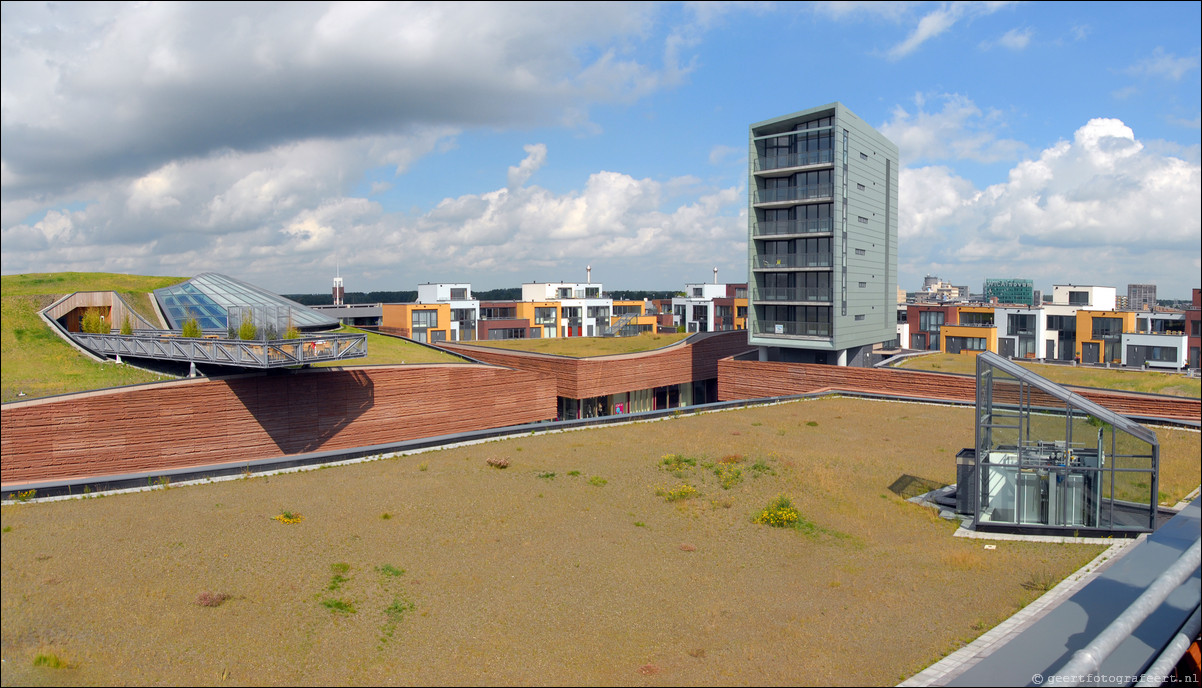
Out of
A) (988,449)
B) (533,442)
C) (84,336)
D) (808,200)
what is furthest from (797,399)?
(84,336)

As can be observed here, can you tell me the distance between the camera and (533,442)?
20.5 metres

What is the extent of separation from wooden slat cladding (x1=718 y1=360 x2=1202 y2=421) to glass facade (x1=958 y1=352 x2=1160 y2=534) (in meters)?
14.9

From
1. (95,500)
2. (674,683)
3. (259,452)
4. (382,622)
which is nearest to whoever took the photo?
(674,683)

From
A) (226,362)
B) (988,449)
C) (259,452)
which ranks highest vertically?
(226,362)

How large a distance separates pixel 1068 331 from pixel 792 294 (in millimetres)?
37613

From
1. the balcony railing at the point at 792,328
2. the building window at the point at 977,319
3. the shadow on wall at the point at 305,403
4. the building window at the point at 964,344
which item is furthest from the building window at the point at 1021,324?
Result: the shadow on wall at the point at 305,403

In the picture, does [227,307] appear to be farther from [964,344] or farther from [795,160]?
[964,344]

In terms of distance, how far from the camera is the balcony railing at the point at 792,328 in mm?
34438

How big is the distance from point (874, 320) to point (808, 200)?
892 cm

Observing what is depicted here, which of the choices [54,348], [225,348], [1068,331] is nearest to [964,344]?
[1068,331]

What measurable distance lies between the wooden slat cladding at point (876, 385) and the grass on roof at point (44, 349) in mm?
26840

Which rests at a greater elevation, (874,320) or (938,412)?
(874,320)

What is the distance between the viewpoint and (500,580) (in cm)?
1005

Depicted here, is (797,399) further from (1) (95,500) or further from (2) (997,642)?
(1) (95,500)
